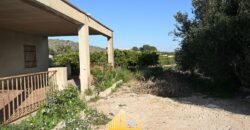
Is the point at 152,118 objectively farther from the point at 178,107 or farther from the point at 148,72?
the point at 148,72

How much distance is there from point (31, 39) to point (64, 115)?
35.2 feet

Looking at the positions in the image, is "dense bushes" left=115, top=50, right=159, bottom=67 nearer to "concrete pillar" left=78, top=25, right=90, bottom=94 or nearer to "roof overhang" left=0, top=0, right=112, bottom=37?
"roof overhang" left=0, top=0, right=112, bottom=37

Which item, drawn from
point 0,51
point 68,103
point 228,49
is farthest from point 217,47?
point 0,51

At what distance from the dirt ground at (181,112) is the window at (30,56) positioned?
6277mm

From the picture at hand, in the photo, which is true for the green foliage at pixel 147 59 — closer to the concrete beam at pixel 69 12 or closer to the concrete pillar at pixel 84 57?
the concrete beam at pixel 69 12

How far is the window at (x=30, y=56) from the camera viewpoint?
17.1 m

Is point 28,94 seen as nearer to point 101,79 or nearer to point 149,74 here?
point 101,79

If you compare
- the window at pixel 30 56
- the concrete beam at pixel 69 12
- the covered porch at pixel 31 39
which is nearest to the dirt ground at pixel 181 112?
the covered porch at pixel 31 39

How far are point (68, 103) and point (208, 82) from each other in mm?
11415

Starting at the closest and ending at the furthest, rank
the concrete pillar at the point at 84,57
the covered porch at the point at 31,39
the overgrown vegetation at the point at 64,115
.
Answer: the overgrown vegetation at the point at 64,115 → the covered porch at the point at 31,39 → the concrete pillar at the point at 84,57

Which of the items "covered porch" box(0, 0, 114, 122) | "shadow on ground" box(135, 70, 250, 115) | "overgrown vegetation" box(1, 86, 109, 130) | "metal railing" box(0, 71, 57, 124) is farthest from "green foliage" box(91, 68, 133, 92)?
"overgrown vegetation" box(1, 86, 109, 130)

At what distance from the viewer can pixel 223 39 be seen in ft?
42.9

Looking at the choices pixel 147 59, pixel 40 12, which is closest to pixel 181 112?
pixel 40 12

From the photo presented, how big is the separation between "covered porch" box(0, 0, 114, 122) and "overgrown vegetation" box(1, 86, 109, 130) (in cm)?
57
